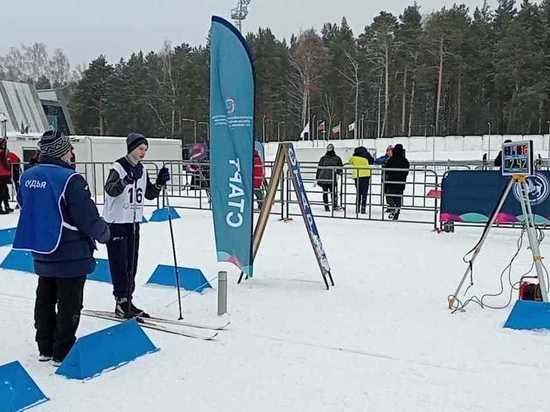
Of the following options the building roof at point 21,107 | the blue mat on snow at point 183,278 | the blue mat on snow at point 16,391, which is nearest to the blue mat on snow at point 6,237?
the blue mat on snow at point 183,278

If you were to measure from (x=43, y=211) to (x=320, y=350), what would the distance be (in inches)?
87.8

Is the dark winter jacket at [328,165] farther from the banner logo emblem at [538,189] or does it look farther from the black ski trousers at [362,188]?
the banner logo emblem at [538,189]

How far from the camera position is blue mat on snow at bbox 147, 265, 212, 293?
20.0ft

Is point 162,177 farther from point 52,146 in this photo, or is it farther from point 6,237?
point 6,237

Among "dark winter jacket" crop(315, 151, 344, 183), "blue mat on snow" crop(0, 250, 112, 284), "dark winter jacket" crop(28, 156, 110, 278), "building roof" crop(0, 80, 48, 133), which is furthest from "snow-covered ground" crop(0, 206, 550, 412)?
"building roof" crop(0, 80, 48, 133)

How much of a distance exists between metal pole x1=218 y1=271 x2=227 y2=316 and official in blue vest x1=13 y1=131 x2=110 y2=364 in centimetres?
142

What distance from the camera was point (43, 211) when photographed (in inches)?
146

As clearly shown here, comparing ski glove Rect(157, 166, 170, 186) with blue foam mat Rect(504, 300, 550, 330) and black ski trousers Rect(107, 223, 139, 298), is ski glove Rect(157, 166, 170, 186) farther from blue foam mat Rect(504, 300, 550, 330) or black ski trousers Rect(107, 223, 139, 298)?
blue foam mat Rect(504, 300, 550, 330)

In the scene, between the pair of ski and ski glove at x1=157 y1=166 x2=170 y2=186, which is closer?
the pair of ski

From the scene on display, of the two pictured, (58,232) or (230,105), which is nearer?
(58,232)

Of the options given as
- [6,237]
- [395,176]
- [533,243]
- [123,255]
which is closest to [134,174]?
[123,255]

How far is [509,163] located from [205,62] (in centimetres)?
5999

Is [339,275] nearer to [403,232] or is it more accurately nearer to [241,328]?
[241,328]

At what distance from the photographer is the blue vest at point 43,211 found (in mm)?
3699
